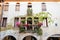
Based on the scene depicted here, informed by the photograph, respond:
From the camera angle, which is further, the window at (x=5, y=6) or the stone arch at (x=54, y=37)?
the window at (x=5, y=6)

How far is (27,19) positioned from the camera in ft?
24.8

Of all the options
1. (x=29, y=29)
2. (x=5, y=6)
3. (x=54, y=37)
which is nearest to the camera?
(x=29, y=29)

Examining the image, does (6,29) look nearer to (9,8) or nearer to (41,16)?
(9,8)

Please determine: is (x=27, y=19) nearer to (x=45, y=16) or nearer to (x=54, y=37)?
(x=45, y=16)

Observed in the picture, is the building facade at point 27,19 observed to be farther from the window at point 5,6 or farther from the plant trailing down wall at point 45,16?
the plant trailing down wall at point 45,16

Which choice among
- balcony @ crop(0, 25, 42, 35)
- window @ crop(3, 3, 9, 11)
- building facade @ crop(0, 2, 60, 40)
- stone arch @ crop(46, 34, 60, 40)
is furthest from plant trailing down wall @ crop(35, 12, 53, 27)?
window @ crop(3, 3, 9, 11)

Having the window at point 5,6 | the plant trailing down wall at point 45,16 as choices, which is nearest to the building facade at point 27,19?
the window at point 5,6

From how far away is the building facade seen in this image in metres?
7.38

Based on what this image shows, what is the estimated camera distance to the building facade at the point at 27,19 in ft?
24.2

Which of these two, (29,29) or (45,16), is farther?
(45,16)

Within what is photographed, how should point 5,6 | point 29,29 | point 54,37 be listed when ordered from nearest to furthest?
point 29,29 < point 54,37 < point 5,6

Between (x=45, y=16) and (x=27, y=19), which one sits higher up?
(x=45, y=16)

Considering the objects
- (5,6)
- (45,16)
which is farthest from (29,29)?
(5,6)

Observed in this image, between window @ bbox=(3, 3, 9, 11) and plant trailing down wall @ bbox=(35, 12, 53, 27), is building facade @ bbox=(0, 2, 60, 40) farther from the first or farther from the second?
plant trailing down wall @ bbox=(35, 12, 53, 27)
